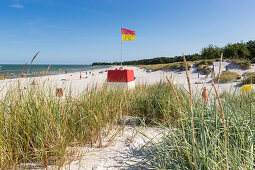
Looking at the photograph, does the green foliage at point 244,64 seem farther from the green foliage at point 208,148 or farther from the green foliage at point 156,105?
the green foliage at point 208,148

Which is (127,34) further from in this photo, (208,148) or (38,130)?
(208,148)

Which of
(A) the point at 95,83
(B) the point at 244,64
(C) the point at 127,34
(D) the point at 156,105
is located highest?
(C) the point at 127,34

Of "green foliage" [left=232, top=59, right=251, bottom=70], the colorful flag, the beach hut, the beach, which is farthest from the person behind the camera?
"green foliage" [left=232, top=59, right=251, bottom=70]

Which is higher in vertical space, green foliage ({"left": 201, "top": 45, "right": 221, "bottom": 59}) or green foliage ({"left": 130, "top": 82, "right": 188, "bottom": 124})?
green foliage ({"left": 201, "top": 45, "right": 221, "bottom": 59})

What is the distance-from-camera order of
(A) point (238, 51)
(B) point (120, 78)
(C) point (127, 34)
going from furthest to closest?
(A) point (238, 51), (C) point (127, 34), (B) point (120, 78)

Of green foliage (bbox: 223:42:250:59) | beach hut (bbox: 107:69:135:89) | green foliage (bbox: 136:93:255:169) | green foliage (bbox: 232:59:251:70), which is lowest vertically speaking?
green foliage (bbox: 136:93:255:169)

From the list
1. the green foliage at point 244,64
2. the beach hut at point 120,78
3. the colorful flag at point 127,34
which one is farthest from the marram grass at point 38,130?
the green foliage at point 244,64

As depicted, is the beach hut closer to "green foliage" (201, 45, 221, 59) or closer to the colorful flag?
the colorful flag

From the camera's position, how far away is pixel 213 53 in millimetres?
40125

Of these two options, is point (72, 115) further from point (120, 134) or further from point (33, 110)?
point (120, 134)

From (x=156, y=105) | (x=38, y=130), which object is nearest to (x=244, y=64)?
(x=156, y=105)

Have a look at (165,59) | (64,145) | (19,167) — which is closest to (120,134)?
(64,145)

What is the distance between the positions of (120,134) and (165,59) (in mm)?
83262

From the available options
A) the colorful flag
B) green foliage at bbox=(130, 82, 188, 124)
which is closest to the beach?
green foliage at bbox=(130, 82, 188, 124)
